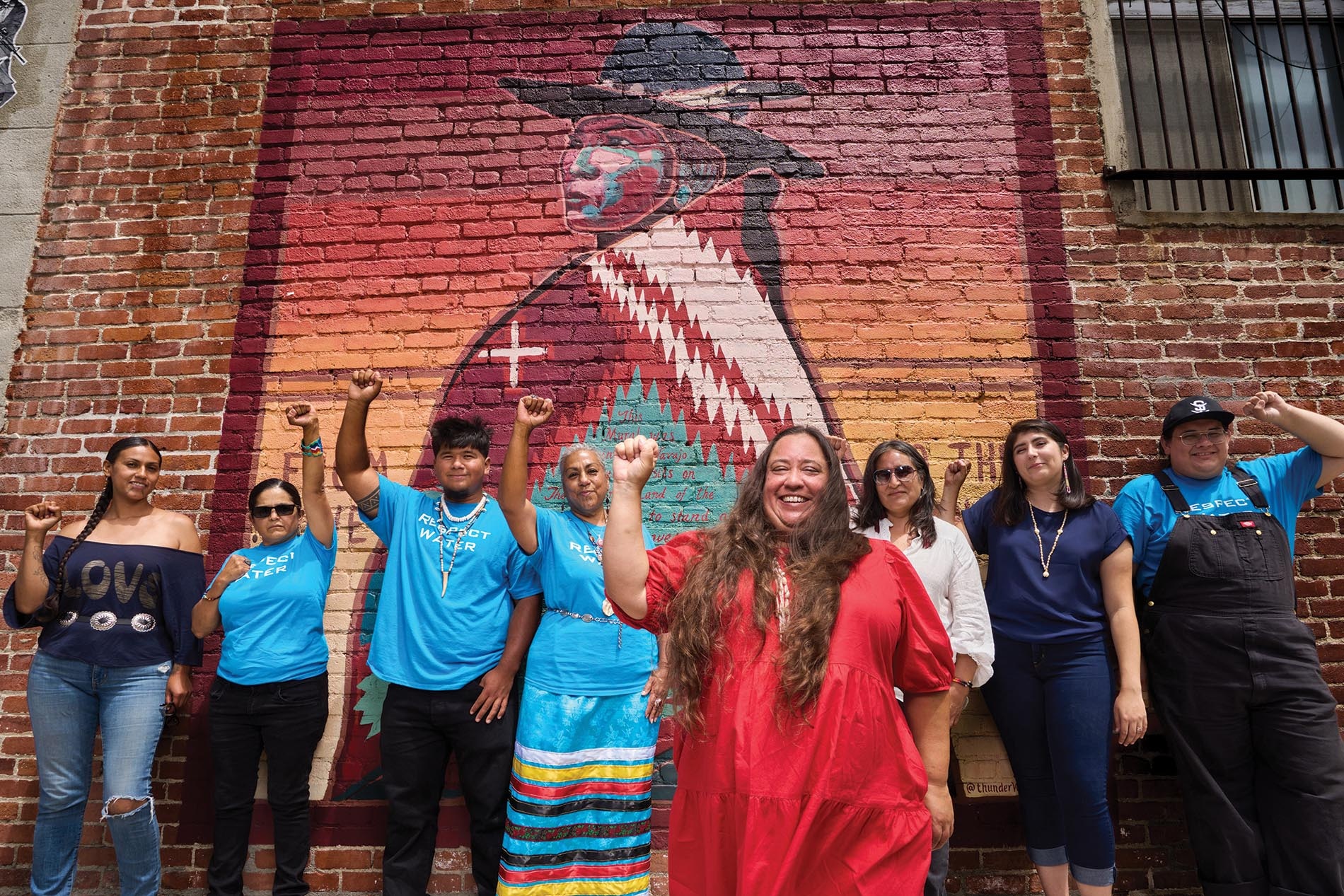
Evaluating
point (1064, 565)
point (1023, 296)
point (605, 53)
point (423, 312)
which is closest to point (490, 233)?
point (423, 312)

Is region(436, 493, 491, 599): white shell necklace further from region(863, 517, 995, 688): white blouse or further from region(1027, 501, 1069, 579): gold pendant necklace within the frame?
region(1027, 501, 1069, 579): gold pendant necklace

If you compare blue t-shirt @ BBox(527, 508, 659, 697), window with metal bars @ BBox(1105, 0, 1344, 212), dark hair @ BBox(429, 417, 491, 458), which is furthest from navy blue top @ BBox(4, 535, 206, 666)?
window with metal bars @ BBox(1105, 0, 1344, 212)

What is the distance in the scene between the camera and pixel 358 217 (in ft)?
13.3

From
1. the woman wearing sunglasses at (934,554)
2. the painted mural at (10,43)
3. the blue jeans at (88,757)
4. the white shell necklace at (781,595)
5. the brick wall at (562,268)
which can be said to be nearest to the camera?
the white shell necklace at (781,595)

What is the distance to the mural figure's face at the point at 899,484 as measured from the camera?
10.1 ft

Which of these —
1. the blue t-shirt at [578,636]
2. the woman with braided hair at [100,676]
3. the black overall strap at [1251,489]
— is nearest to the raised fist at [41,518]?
the woman with braided hair at [100,676]

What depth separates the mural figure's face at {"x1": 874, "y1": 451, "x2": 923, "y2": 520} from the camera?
10.1 ft

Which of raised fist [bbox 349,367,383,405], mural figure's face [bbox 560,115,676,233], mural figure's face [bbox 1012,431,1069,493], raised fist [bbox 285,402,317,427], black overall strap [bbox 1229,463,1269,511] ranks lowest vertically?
black overall strap [bbox 1229,463,1269,511]

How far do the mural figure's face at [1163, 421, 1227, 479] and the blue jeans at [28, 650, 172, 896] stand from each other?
455 cm

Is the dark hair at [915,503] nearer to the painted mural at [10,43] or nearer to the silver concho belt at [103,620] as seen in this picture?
the silver concho belt at [103,620]

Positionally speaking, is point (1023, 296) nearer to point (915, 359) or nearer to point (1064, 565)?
point (915, 359)

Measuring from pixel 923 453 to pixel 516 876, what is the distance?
8.40 feet

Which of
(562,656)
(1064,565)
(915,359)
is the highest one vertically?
(915,359)

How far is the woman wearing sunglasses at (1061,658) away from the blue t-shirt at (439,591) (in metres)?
2.02
